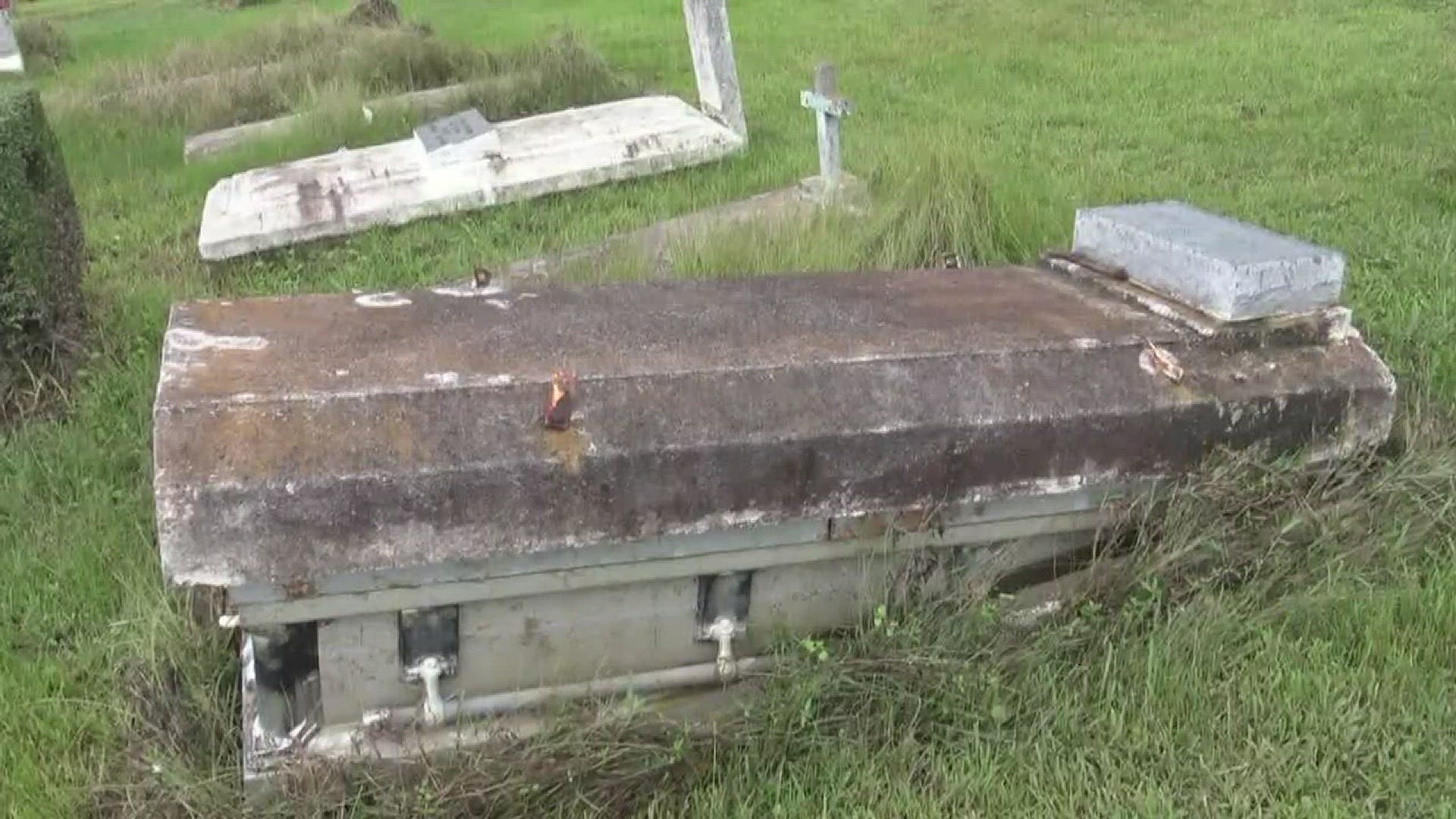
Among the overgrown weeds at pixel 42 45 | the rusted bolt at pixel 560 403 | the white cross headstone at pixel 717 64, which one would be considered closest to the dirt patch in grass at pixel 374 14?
the overgrown weeds at pixel 42 45

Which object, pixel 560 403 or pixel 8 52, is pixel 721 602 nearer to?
pixel 560 403

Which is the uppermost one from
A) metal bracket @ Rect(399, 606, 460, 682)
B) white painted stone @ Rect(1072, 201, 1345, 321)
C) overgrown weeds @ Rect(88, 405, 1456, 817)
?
white painted stone @ Rect(1072, 201, 1345, 321)

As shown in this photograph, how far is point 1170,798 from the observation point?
97.0 inches

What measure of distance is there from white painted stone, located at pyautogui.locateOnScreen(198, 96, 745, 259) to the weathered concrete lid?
3.11 meters

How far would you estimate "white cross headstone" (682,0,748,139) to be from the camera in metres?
7.39

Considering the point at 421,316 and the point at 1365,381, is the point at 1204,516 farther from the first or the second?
the point at 421,316

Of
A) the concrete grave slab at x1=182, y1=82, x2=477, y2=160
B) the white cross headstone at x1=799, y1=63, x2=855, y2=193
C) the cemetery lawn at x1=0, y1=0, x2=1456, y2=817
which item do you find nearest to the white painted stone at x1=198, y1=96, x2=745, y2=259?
the cemetery lawn at x1=0, y1=0, x2=1456, y2=817

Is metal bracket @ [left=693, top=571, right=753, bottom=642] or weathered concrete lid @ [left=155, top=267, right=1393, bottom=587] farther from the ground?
weathered concrete lid @ [left=155, top=267, right=1393, bottom=587]

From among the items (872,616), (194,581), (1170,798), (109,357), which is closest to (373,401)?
(194,581)

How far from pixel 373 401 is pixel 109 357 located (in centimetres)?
273

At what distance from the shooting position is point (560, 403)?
8.27 ft

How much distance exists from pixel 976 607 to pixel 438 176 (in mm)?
4510

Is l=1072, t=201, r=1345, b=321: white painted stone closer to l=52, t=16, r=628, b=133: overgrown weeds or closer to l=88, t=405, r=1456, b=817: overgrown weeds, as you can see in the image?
l=88, t=405, r=1456, b=817: overgrown weeds

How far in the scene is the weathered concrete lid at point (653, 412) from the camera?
2.38 meters
